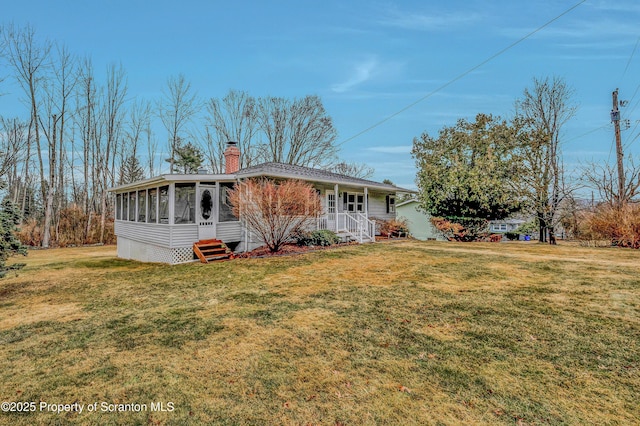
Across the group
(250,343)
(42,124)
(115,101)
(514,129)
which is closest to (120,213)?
(42,124)

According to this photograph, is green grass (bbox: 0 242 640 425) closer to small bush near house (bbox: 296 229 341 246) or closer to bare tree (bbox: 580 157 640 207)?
small bush near house (bbox: 296 229 341 246)

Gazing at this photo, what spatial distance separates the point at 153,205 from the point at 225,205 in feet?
10.6

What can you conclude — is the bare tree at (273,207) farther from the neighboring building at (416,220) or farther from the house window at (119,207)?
the neighboring building at (416,220)

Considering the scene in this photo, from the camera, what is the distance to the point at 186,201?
10.8 metres

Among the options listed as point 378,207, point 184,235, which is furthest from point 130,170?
point 378,207

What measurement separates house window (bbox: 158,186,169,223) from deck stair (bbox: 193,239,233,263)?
1.77m

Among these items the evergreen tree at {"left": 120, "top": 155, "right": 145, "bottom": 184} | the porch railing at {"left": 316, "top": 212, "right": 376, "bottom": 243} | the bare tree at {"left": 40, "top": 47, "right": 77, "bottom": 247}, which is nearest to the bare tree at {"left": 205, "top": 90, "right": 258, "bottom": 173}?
the evergreen tree at {"left": 120, "top": 155, "right": 145, "bottom": 184}

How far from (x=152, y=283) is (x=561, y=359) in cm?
821

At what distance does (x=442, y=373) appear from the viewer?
3.00 meters

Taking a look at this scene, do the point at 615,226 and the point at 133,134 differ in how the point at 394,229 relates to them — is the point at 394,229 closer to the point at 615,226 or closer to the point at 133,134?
the point at 615,226

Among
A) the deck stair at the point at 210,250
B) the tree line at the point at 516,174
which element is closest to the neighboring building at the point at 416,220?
the tree line at the point at 516,174

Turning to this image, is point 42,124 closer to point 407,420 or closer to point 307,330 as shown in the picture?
point 307,330

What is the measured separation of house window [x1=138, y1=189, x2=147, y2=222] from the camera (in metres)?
12.7

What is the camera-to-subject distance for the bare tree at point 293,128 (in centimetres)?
2717
